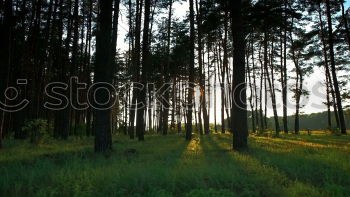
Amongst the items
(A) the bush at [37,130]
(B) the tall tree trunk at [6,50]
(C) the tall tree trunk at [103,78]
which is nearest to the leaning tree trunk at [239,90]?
(C) the tall tree trunk at [103,78]

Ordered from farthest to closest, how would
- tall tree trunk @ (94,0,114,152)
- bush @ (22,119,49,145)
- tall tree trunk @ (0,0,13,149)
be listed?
1. bush @ (22,119,49,145)
2. tall tree trunk @ (0,0,13,149)
3. tall tree trunk @ (94,0,114,152)

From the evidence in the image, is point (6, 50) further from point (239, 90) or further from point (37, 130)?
point (239, 90)

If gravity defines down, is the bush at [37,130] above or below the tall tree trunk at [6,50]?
below

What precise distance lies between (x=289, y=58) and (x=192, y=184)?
3114 cm

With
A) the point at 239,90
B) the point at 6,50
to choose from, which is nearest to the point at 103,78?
the point at 6,50

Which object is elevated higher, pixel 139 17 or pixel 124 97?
Answer: pixel 139 17

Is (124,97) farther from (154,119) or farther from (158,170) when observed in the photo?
(158,170)

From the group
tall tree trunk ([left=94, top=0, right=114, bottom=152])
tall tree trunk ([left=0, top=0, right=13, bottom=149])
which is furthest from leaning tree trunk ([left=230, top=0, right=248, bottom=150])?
tall tree trunk ([left=0, top=0, right=13, bottom=149])

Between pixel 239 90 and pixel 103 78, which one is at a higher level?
pixel 103 78

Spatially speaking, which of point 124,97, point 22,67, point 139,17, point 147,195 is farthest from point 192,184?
point 124,97

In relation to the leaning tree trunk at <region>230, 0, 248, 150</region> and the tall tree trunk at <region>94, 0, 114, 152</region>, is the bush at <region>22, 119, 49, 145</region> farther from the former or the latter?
the leaning tree trunk at <region>230, 0, 248, 150</region>

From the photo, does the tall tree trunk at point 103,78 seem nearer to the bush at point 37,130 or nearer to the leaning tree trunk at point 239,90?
the bush at point 37,130

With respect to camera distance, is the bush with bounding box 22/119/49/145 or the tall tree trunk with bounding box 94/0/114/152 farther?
the bush with bounding box 22/119/49/145

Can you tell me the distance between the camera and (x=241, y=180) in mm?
5750
